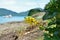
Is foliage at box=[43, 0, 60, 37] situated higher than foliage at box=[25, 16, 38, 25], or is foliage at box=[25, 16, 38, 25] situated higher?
foliage at box=[43, 0, 60, 37]

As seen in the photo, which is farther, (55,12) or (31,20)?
(31,20)

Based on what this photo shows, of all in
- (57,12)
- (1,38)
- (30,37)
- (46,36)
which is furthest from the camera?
(1,38)

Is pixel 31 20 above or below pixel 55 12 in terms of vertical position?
below

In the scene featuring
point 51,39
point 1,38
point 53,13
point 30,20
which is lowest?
point 1,38

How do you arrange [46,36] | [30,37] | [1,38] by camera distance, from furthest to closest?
[1,38] < [30,37] < [46,36]

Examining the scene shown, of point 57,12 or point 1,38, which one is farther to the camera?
point 1,38

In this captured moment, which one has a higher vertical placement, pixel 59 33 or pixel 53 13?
pixel 53 13

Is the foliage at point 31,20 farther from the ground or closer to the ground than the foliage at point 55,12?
closer to the ground

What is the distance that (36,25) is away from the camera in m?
7.37

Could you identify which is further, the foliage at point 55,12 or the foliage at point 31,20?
the foliage at point 31,20

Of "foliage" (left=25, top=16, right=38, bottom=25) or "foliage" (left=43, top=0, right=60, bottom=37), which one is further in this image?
"foliage" (left=25, top=16, right=38, bottom=25)

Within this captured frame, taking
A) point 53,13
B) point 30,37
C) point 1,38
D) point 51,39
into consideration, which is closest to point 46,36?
point 51,39

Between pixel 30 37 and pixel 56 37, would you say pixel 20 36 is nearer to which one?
pixel 30 37

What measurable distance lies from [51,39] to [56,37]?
0.07 metres
